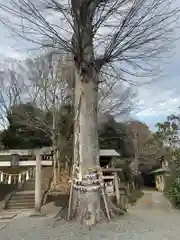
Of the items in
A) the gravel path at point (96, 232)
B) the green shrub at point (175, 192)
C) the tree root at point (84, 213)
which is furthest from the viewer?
the green shrub at point (175, 192)

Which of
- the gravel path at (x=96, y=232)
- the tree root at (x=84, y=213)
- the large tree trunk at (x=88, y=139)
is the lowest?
the gravel path at (x=96, y=232)

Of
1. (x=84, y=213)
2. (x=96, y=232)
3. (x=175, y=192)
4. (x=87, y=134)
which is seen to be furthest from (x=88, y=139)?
(x=175, y=192)

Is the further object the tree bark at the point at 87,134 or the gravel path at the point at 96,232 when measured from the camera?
the tree bark at the point at 87,134

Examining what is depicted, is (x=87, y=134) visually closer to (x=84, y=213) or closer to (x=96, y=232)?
(x=84, y=213)

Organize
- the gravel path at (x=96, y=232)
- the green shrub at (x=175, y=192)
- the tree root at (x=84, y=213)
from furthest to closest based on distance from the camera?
the green shrub at (x=175, y=192) → the tree root at (x=84, y=213) → the gravel path at (x=96, y=232)

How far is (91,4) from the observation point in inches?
291

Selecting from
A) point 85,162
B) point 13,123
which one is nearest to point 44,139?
point 13,123

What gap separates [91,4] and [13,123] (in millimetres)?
17945

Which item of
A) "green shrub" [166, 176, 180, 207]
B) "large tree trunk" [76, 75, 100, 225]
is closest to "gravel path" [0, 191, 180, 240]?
"large tree trunk" [76, 75, 100, 225]

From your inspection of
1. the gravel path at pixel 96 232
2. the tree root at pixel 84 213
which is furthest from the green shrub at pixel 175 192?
the gravel path at pixel 96 232

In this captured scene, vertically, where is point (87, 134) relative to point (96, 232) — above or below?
above

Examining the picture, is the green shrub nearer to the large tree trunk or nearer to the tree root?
the tree root

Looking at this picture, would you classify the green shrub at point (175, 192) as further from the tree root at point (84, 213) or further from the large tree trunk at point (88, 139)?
the large tree trunk at point (88, 139)

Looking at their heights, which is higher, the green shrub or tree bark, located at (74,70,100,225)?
tree bark, located at (74,70,100,225)
